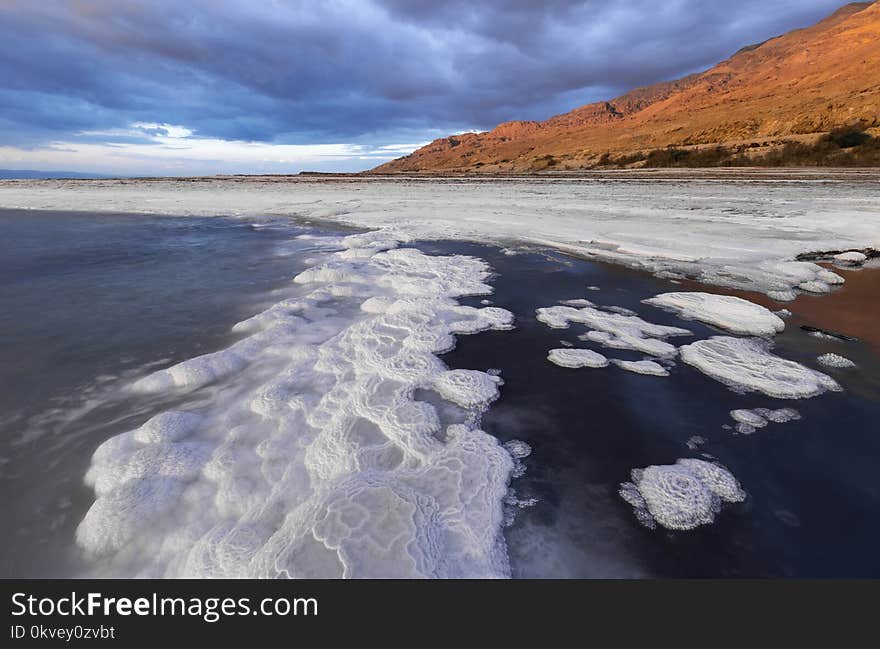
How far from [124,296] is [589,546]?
809cm

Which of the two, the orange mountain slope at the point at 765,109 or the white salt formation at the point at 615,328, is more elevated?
the orange mountain slope at the point at 765,109

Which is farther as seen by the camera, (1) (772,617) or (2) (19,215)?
(2) (19,215)

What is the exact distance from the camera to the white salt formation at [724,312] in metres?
5.01

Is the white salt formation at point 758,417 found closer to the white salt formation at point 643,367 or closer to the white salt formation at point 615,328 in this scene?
the white salt formation at point 643,367

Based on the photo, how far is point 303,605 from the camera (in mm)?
2027

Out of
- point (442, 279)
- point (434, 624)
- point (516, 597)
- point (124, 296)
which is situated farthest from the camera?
point (442, 279)

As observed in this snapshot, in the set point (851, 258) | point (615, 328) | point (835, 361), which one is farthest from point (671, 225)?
point (835, 361)

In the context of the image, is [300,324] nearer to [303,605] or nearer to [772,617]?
[303,605]

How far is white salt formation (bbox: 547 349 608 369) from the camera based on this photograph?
4375mm

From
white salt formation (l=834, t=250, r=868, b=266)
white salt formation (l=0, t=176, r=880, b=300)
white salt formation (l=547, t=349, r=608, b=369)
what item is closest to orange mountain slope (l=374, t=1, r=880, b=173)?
white salt formation (l=0, t=176, r=880, b=300)

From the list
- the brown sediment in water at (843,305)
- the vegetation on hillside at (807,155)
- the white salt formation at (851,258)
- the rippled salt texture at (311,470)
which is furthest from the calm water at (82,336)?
the vegetation on hillside at (807,155)

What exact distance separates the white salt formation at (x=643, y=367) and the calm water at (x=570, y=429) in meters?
0.13

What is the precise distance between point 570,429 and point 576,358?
1.33 meters

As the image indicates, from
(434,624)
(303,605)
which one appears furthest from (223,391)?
→ (434,624)
